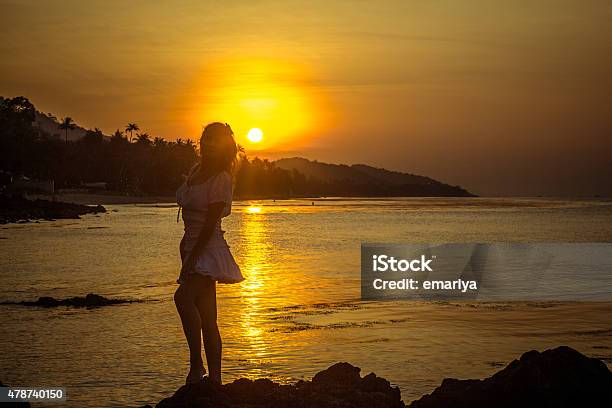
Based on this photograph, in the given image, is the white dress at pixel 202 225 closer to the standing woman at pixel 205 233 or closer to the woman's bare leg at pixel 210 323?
the standing woman at pixel 205 233

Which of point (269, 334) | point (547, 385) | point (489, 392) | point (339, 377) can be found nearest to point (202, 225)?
point (339, 377)

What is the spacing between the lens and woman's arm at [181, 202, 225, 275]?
→ 7020 mm

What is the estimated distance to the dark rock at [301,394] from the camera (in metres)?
6.72

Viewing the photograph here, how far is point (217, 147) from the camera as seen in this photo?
7.14 m

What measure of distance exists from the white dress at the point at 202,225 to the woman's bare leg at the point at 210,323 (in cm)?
16

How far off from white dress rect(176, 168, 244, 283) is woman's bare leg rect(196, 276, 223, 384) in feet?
0.54

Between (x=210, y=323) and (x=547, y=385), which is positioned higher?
(x=210, y=323)

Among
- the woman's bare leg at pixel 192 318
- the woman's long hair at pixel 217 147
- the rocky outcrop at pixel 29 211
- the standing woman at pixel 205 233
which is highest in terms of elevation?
the woman's long hair at pixel 217 147

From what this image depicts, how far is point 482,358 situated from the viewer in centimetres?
1288

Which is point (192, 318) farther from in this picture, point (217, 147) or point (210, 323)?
point (217, 147)

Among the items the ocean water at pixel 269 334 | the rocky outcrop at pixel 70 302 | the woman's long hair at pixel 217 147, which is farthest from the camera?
the rocky outcrop at pixel 70 302

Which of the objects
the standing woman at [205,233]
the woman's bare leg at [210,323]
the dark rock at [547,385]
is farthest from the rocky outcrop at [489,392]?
the standing woman at [205,233]

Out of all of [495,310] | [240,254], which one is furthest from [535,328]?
[240,254]

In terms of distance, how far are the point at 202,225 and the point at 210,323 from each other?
33.6 inches
